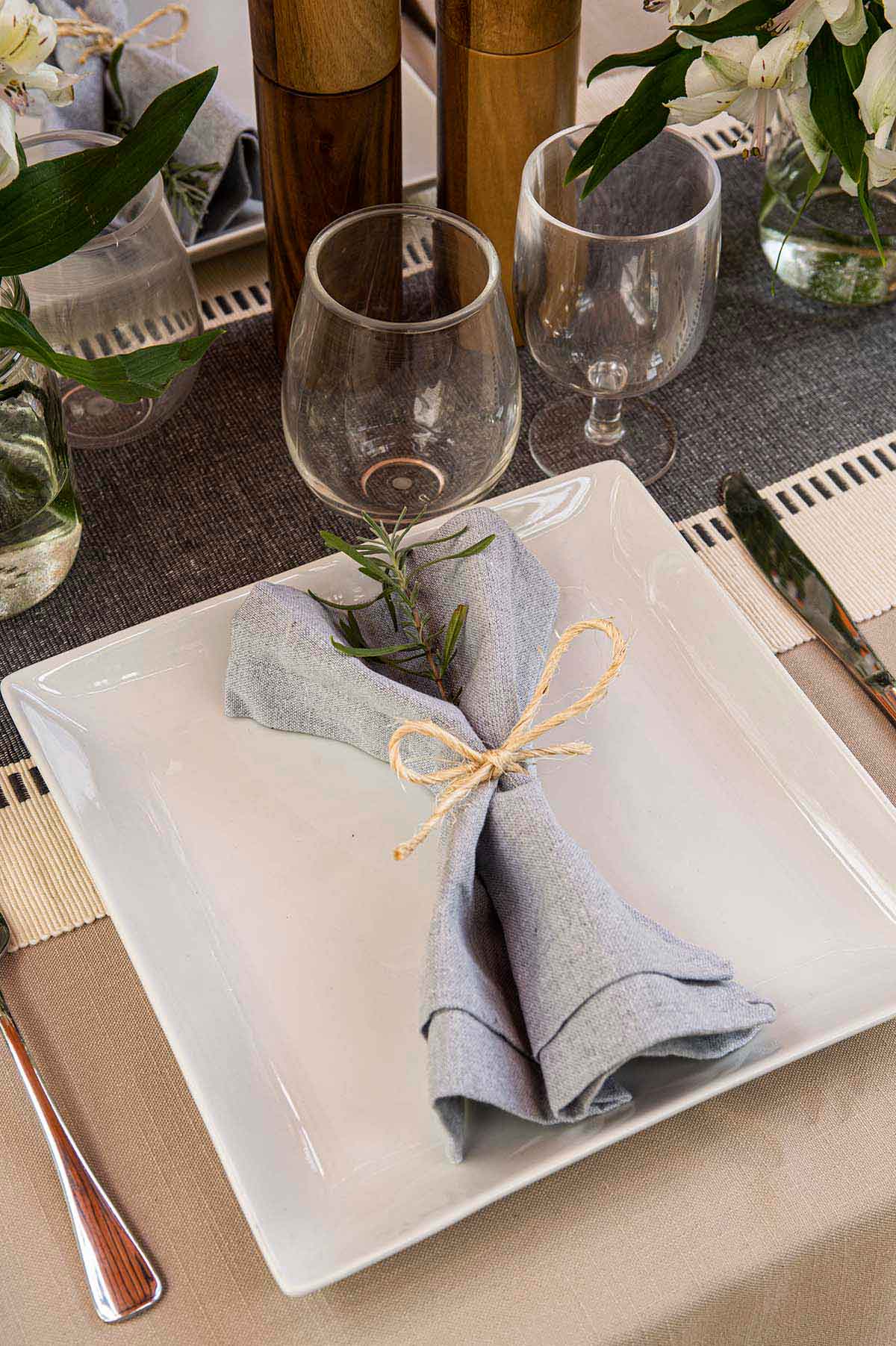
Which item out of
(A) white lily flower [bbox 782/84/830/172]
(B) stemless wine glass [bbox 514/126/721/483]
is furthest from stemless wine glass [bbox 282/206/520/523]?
(A) white lily flower [bbox 782/84/830/172]

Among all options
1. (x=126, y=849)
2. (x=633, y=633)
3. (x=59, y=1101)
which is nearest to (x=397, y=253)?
(x=633, y=633)

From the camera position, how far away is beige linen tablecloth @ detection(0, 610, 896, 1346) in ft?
1.46

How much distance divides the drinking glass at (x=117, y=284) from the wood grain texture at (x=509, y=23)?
0.61 ft

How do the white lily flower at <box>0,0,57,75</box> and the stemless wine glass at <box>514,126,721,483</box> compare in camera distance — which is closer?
the white lily flower at <box>0,0,57,75</box>

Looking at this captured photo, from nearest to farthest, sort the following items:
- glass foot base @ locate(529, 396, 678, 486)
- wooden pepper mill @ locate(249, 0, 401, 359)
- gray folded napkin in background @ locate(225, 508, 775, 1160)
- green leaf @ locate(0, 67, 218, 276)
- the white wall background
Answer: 1. gray folded napkin in background @ locate(225, 508, 775, 1160)
2. green leaf @ locate(0, 67, 218, 276)
3. wooden pepper mill @ locate(249, 0, 401, 359)
4. glass foot base @ locate(529, 396, 678, 486)
5. the white wall background

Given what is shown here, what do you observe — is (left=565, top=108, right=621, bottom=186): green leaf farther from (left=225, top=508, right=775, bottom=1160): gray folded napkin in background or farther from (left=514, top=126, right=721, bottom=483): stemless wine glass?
(left=225, top=508, right=775, bottom=1160): gray folded napkin in background

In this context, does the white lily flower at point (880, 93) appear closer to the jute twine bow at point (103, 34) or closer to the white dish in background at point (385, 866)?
the white dish in background at point (385, 866)

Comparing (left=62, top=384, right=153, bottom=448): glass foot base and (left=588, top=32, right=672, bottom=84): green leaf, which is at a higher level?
(left=588, top=32, right=672, bottom=84): green leaf

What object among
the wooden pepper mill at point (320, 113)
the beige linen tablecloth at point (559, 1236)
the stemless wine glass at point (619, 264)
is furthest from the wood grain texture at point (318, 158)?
the beige linen tablecloth at point (559, 1236)

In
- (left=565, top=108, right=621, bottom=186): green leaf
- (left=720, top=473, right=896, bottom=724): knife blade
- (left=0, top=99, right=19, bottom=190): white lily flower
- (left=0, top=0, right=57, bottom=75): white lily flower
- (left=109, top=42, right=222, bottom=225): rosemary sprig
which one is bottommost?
(left=720, top=473, right=896, bottom=724): knife blade

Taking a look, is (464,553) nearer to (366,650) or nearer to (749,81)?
(366,650)

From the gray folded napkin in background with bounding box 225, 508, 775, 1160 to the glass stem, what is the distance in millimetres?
206

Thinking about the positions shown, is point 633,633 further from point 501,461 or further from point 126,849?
point 126,849

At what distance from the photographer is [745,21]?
0.54 metres
